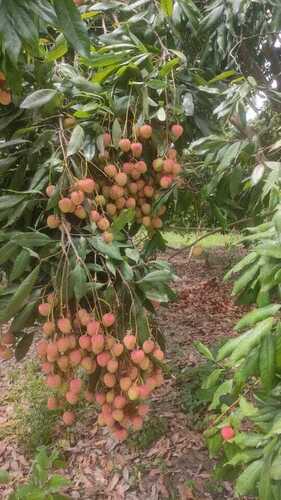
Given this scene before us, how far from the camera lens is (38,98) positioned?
3.38ft

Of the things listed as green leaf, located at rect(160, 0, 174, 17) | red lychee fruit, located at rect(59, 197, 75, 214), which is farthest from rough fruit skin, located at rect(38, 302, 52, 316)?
green leaf, located at rect(160, 0, 174, 17)

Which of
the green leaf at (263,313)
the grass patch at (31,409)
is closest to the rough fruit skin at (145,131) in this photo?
the green leaf at (263,313)

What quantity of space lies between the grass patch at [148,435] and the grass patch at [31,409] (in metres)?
0.40

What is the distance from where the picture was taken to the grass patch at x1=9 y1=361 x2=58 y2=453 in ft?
7.17

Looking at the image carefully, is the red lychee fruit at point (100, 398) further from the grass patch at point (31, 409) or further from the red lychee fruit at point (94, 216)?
the grass patch at point (31, 409)

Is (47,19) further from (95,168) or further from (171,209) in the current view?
(171,209)

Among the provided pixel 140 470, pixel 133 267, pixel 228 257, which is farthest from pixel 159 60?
pixel 228 257

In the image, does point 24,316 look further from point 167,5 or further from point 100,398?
point 167,5

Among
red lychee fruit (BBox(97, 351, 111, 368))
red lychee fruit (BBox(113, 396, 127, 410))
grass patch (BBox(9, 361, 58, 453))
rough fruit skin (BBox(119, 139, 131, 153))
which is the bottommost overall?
grass patch (BBox(9, 361, 58, 453))

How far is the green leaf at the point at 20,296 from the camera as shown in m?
0.98

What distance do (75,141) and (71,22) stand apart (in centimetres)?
36

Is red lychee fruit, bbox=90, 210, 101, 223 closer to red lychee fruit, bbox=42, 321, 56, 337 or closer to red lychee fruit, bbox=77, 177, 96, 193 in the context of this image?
red lychee fruit, bbox=77, 177, 96, 193

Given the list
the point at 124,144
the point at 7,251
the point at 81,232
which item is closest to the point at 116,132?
the point at 124,144

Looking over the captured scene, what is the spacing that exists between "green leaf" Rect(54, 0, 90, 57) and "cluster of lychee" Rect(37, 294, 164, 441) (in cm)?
53
